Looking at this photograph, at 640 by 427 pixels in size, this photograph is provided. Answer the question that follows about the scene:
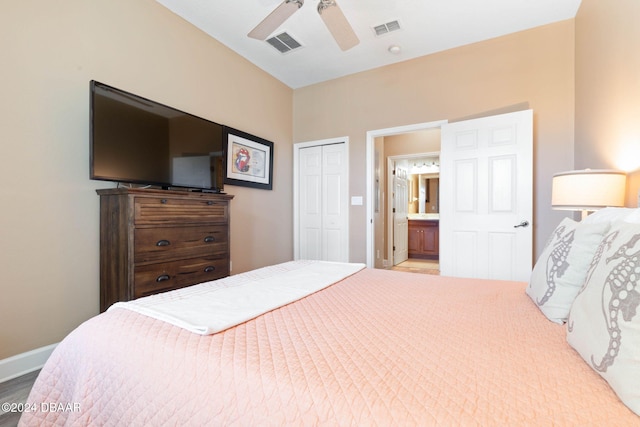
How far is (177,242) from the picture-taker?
2.18m

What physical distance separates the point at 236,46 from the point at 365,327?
3.45 meters

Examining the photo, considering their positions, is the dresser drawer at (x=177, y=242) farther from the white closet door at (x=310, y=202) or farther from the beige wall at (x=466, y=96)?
the beige wall at (x=466, y=96)

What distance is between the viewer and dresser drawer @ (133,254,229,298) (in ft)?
6.33

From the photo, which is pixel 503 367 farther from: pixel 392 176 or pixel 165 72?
pixel 392 176

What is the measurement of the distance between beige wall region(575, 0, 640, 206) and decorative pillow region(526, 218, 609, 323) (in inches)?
40.9

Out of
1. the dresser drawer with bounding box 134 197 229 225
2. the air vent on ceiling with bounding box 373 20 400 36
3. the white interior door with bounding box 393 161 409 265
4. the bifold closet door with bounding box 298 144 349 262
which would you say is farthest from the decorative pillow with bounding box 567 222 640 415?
the white interior door with bounding box 393 161 409 265

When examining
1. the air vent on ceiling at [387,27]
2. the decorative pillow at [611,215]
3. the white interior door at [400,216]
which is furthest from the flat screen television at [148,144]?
the white interior door at [400,216]

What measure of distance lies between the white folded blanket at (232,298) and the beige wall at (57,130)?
129 centimetres

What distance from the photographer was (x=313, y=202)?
4227 millimetres

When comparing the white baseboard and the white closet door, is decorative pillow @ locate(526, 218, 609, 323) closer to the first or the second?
the white baseboard

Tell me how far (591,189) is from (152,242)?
287 centimetres

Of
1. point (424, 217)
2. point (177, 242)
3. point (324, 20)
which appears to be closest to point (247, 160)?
point (177, 242)

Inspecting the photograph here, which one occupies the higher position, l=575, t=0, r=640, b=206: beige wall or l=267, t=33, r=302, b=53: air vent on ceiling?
l=267, t=33, r=302, b=53: air vent on ceiling

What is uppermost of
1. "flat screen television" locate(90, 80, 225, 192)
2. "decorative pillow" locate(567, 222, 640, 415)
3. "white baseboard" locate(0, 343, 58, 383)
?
"flat screen television" locate(90, 80, 225, 192)
